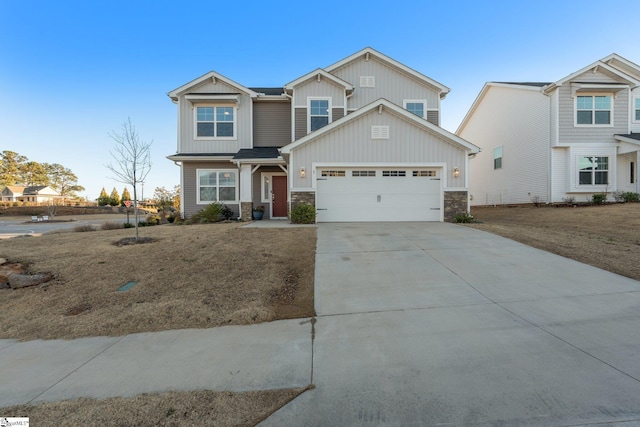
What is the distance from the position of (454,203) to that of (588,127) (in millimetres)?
10084

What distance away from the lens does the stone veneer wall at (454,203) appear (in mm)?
12180

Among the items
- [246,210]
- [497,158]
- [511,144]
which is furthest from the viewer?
[497,158]

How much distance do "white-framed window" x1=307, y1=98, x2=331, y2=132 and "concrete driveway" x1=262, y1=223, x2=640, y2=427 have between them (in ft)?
32.2

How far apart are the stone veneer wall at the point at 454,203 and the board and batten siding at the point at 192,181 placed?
974cm

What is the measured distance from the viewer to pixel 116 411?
7.72 feet

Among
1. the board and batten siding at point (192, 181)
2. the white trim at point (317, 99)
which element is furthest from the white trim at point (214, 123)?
the white trim at point (317, 99)

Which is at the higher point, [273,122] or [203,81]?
[203,81]

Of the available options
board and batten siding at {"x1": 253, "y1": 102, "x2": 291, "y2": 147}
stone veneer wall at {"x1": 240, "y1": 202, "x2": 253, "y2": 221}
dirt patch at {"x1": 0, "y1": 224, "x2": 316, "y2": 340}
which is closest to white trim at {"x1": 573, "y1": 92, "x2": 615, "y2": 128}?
board and batten siding at {"x1": 253, "y1": 102, "x2": 291, "y2": 147}

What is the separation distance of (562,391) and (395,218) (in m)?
9.85

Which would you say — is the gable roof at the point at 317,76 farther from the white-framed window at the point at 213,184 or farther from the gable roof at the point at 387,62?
the white-framed window at the point at 213,184

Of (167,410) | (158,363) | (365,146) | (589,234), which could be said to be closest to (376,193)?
(365,146)

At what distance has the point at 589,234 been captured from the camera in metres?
9.27

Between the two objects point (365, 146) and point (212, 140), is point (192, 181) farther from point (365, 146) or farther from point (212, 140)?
point (365, 146)

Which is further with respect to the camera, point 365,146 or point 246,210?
point 246,210
